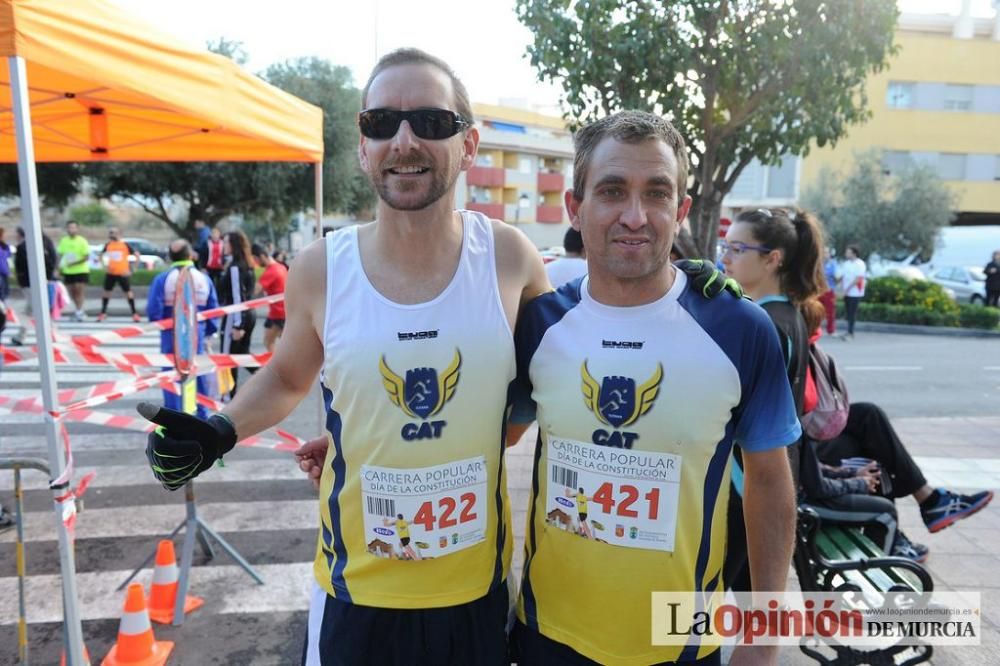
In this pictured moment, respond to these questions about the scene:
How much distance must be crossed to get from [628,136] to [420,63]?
2.08ft

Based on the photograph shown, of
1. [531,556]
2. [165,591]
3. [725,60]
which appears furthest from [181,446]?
[725,60]

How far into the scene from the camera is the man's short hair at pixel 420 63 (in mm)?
1913

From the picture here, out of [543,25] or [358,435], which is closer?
[358,435]

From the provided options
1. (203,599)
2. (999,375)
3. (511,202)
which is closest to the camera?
(203,599)

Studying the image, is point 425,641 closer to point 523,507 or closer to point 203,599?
point 203,599

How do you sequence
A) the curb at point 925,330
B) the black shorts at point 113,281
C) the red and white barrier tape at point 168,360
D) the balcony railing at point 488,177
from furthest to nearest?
1. the balcony railing at point 488,177
2. the curb at point 925,330
3. the black shorts at point 113,281
4. the red and white barrier tape at point 168,360

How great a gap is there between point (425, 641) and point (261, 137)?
11.9 ft

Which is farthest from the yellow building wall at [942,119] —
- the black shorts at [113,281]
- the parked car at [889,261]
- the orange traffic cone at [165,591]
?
the orange traffic cone at [165,591]

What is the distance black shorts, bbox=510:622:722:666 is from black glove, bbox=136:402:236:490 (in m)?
0.94

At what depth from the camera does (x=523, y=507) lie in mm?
4781

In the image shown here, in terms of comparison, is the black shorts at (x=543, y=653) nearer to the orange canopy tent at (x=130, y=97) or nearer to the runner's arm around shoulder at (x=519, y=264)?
the runner's arm around shoulder at (x=519, y=264)

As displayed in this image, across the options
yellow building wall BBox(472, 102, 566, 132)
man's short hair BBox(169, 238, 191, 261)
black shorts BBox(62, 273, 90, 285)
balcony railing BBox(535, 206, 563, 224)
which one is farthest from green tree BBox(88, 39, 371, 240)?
balcony railing BBox(535, 206, 563, 224)

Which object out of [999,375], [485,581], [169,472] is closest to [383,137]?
[169,472]

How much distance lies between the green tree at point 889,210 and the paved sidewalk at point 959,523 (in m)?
22.4
